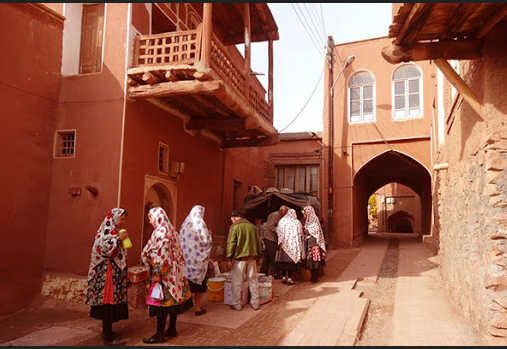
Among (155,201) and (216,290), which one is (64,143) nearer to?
(155,201)

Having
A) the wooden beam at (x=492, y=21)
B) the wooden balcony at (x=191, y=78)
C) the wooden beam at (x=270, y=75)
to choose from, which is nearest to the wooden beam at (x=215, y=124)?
the wooden balcony at (x=191, y=78)

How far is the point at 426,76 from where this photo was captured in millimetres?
13750

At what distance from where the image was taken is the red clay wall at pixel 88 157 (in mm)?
7055

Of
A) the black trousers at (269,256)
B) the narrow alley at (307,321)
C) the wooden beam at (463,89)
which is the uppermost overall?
the wooden beam at (463,89)

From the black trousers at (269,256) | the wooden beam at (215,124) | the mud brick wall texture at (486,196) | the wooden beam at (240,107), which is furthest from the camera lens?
the wooden beam at (215,124)

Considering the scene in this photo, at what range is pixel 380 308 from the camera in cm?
656

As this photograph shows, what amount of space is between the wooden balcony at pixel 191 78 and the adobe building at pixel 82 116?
24 mm

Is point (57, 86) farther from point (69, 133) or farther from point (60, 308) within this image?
point (60, 308)

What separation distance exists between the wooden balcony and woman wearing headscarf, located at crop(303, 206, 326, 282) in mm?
2705

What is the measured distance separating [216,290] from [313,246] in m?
2.50

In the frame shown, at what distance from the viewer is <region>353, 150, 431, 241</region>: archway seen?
50.1ft

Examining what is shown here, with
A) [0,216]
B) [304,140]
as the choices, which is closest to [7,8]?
[0,216]

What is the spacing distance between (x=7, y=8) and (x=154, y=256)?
17.3 ft

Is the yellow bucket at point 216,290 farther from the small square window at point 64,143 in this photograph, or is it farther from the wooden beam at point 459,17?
the wooden beam at point 459,17
